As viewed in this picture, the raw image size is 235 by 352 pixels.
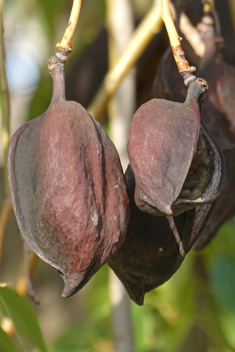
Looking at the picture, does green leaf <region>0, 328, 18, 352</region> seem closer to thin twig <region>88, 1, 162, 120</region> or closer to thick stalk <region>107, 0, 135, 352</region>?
thick stalk <region>107, 0, 135, 352</region>

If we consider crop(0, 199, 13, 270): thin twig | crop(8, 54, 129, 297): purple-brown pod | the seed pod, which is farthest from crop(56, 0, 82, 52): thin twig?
crop(0, 199, 13, 270): thin twig

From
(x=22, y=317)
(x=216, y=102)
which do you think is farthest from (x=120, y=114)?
(x=22, y=317)

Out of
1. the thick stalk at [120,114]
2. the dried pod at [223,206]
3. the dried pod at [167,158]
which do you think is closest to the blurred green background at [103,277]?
the thick stalk at [120,114]

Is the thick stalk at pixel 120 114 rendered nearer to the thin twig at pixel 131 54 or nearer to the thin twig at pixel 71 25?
the thin twig at pixel 131 54

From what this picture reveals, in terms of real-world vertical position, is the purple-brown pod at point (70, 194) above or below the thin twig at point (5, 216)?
above

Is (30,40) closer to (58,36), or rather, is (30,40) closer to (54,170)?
(58,36)

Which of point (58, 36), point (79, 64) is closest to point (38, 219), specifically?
point (79, 64)

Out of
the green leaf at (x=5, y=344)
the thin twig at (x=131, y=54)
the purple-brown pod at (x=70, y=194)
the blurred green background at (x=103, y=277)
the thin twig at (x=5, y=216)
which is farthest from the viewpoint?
the blurred green background at (x=103, y=277)

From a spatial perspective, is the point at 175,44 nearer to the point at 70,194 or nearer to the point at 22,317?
the point at 70,194
